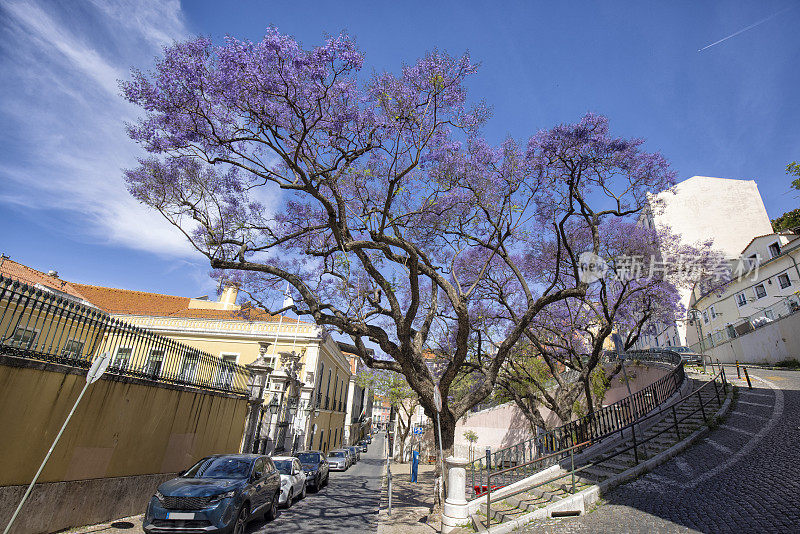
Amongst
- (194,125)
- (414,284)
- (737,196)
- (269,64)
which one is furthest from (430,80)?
(737,196)

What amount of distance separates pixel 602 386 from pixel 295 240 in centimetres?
1799

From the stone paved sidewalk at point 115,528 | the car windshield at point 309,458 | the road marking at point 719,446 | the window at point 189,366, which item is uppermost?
the window at point 189,366

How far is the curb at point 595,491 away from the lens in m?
7.43

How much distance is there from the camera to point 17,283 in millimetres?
6062

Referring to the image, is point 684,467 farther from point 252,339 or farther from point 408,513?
point 252,339

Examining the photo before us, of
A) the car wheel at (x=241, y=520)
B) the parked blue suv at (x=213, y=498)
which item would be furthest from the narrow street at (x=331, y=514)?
the car wheel at (x=241, y=520)

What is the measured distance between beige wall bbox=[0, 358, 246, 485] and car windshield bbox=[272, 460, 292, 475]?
2.22 metres

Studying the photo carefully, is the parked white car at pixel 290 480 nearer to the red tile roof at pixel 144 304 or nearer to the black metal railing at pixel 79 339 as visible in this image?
the black metal railing at pixel 79 339

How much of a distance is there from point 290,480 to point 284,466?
3.09 feet

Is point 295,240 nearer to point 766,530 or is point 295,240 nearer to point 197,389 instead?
point 197,389

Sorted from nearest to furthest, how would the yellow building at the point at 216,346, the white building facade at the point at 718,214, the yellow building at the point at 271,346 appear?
the yellow building at the point at 216,346
the yellow building at the point at 271,346
the white building facade at the point at 718,214

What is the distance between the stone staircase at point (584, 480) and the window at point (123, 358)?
26.4 feet

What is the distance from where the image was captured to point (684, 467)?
8797 mm

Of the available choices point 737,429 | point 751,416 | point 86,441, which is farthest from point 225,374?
point 751,416
